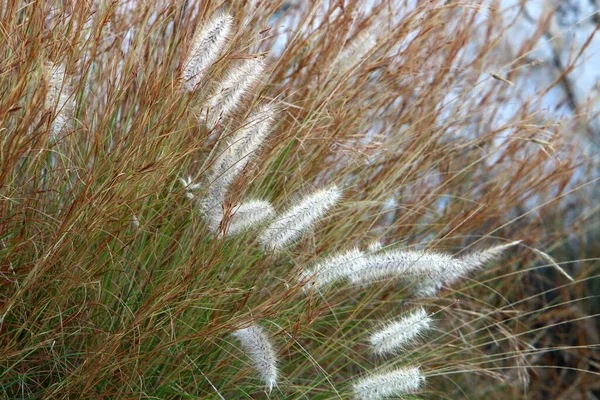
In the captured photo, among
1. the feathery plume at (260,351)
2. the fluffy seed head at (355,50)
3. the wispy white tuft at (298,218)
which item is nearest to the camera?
the feathery plume at (260,351)

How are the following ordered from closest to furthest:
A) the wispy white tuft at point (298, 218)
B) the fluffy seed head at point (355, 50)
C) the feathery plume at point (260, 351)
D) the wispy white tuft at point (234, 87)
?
the feathery plume at point (260, 351), the wispy white tuft at point (298, 218), the wispy white tuft at point (234, 87), the fluffy seed head at point (355, 50)

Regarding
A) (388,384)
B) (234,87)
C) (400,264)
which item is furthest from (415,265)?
(234,87)

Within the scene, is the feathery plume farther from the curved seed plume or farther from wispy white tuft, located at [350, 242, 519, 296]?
the curved seed plume

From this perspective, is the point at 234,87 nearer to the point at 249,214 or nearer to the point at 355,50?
the point at 249,214

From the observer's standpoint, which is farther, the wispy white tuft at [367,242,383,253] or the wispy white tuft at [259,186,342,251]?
the wispy white tuft at [367,242,383,253]

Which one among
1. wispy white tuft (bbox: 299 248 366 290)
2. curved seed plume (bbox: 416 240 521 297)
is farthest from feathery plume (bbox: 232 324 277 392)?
curved seed plume (bbox: 416 240 521 297)

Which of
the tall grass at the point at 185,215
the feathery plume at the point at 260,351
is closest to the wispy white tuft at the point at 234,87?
the tall grass at the point at 185,215

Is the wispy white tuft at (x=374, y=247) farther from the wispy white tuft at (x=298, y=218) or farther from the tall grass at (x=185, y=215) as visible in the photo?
the wispy white tuft at (x=298, y=218)
